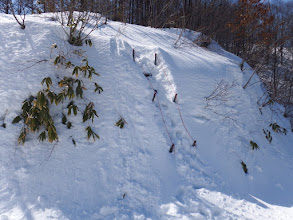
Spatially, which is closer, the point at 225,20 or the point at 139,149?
the point at 139,149

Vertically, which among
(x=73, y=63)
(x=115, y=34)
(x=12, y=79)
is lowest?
(x=12, y=79)

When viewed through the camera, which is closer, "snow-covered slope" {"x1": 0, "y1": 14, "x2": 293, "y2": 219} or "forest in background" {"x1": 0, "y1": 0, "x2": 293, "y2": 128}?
"snow-covered slope" {"x1": 0, "y1": 14, "x2": 293, "y2": 219}

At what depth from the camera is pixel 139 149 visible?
9.43 ft

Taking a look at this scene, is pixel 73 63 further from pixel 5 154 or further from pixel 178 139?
pixel 178 139

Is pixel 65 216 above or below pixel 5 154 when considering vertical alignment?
below

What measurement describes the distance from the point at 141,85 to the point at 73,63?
4.40 feet

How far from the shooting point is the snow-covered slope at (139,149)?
2.23m

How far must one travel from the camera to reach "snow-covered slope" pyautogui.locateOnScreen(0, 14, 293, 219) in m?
2.23

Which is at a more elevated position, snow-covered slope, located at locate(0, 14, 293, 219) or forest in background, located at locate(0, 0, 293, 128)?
forest in background, located at locate(0, 0, 293, 128)

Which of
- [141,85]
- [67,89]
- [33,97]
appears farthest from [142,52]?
[33,97]

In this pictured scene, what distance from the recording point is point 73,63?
3.43 metres

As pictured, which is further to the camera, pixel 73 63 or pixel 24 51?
pixel 73 63

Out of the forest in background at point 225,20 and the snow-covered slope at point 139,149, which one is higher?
the forest in background at point 225,20

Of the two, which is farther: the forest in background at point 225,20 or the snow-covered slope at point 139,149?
the forest in background at point 225,20
